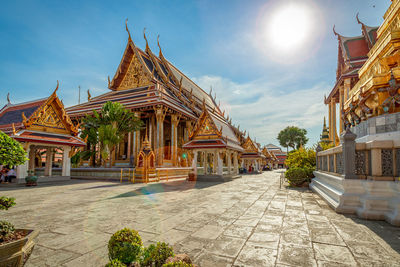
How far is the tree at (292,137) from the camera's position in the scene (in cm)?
5659

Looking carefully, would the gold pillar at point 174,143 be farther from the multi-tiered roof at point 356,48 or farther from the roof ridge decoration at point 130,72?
the multi-tiered roof at point 356,48

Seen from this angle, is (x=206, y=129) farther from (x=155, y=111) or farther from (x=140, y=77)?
(x=140, y=77)

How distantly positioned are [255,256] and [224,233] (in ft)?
2.90

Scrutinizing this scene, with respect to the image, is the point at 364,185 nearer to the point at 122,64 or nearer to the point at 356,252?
the point at 356,252

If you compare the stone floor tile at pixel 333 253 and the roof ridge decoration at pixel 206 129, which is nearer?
the stone floor tile at pixel 333 253

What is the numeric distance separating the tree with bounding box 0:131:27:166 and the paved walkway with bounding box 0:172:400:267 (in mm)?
1188

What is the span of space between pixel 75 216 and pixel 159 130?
1392cm

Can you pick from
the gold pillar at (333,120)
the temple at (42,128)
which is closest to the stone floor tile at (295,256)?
the temple at (42,128)

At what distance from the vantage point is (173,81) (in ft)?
80.9

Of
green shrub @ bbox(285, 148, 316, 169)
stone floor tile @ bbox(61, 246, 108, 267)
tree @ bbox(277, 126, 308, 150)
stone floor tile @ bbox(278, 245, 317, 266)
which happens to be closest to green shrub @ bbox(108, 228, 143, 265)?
stone floor tile @ bbox(61, 246, 108, 267)

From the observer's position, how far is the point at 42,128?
11.5m

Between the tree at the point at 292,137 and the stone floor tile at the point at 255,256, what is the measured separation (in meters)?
58.8

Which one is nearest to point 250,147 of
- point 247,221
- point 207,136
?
point 207,136

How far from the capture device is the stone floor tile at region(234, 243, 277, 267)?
7.87 feet
